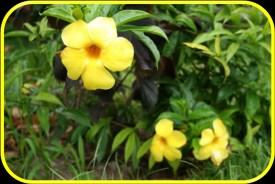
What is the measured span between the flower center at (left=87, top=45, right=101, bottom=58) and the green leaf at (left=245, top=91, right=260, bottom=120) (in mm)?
788

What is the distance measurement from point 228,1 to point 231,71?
0.30 m

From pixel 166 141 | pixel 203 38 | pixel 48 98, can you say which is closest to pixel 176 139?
pixel 166 141

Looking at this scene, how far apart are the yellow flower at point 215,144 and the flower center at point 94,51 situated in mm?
592

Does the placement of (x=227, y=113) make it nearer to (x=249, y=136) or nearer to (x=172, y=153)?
(x=249, y=136)

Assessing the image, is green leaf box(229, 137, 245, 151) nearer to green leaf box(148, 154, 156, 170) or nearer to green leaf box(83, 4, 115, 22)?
green leaf box(148, 154, 156, 170)

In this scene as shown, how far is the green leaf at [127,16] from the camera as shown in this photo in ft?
5.49

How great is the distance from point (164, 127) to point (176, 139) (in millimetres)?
64

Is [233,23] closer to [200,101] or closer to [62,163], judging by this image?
[200,101]

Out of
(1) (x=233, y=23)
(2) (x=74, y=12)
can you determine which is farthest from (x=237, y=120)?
(2) (x=74, y=12)

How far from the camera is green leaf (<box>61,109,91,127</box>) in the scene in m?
2.15

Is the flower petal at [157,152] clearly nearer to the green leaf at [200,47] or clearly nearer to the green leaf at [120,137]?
the green leaf at [120,137]

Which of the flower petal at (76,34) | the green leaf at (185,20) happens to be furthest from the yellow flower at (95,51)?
the green leaf at (185,20)

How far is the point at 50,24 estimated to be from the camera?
6.95ft

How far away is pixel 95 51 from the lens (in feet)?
5.36
